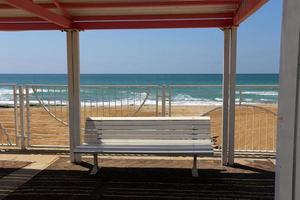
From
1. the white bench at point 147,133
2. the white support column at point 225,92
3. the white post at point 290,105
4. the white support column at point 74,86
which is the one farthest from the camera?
the white support column at point 74,86

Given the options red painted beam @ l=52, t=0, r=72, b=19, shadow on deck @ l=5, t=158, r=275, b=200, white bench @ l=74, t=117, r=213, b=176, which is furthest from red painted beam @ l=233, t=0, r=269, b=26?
red painted beam @ l=52, t=0, r=72, b=19

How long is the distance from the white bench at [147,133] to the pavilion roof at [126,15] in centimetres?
148

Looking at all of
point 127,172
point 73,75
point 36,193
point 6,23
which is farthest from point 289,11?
point 6,23

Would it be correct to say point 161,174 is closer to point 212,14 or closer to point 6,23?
point 212,14

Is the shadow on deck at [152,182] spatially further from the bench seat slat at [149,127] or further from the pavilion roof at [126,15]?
the pavilion roof at [126,15]

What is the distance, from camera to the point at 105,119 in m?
5.79

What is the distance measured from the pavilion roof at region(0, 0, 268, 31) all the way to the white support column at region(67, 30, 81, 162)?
25cm

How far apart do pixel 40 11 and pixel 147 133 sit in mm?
2412

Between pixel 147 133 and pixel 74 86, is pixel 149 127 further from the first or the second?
pixel 74 86

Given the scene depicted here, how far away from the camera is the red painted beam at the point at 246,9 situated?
12.7 ft

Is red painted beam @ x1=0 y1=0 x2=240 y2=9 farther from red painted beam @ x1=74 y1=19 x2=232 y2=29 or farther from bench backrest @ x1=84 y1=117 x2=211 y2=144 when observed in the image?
bench backrest @ x1=84 y1=117 x2=211 y2=144

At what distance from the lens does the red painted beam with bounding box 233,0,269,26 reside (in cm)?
386

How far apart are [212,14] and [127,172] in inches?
108

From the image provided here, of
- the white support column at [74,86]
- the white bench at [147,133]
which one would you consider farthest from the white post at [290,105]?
the white support column at [74,86]
